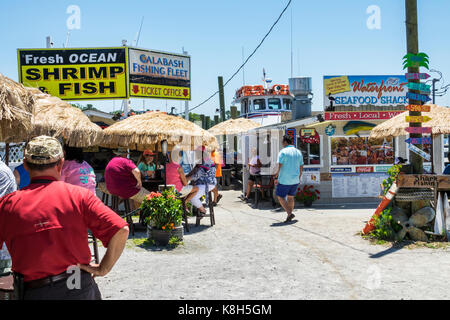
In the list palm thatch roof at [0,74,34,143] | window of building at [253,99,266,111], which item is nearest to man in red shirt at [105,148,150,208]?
palm thatch roof at [0,74,34,143]

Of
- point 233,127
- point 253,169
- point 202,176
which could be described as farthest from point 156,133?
point 233,127

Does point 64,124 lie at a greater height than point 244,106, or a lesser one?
lesser

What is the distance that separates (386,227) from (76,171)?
17.7 ft

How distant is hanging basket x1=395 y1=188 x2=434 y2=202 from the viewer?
7.46 m

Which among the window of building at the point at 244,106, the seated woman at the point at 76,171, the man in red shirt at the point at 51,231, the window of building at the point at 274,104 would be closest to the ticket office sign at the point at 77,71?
the seated woman at the point at 76,171

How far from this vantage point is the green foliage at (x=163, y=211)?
288 inches

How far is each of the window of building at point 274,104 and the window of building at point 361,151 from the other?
35.9 feet

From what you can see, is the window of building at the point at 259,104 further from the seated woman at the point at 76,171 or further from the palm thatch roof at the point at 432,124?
the seated woman at the point at 76,171

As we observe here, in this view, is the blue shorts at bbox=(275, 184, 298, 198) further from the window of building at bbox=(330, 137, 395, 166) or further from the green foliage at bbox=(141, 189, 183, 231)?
the window of building at bbox=(330, 137, 395, 166)

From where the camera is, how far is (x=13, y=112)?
166 inches

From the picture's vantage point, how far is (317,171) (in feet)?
42.1

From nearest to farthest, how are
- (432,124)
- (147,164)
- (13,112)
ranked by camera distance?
(13,112), (432,124), (147,164)

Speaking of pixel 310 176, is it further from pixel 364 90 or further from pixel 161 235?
pixel 161 235

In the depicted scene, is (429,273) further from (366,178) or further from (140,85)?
(140,85)
